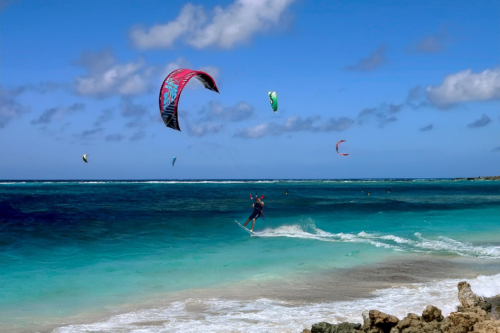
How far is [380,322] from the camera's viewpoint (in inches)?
259

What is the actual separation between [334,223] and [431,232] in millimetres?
5821

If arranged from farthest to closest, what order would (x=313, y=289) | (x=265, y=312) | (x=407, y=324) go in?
(x=313, y=289)
(x=265, y=312)
(x=407, y=324)

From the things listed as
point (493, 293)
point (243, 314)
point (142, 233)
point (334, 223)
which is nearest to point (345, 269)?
point (493, 293)

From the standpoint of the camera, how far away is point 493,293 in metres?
9.17

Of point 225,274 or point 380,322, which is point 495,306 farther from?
point 225,274

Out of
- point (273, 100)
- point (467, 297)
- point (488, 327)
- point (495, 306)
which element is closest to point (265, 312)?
point (467, 297)

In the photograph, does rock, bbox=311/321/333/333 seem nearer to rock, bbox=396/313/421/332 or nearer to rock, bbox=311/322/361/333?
rock, bbox=311/322/361/333

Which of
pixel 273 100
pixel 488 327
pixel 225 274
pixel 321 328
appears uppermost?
pixel 273 100

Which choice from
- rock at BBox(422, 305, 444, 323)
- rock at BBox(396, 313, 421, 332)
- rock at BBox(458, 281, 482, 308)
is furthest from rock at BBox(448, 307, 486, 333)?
rock at BBox(458, 281, 482, 308)

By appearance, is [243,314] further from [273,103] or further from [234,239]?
[273,103]

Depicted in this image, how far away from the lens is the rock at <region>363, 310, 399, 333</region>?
655cm

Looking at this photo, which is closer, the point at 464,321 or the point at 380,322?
the point at 464,321

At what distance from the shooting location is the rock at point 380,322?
258 inches

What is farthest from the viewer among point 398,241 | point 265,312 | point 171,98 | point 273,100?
point 273,100
